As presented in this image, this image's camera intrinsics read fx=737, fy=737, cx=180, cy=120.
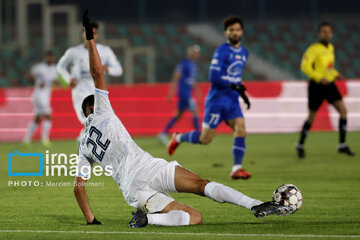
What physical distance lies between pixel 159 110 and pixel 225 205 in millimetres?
11162

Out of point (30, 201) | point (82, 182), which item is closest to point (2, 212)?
point (30, 201)

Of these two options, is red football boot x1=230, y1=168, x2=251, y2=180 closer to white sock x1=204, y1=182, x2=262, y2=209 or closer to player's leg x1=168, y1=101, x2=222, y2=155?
player's leg x1=168, y1=101, x2=222, y2=155

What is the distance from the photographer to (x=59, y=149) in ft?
50.5

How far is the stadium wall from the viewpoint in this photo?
59.3 ft

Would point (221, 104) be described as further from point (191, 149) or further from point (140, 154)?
point (191, 149)

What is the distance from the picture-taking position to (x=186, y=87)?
58.4ft

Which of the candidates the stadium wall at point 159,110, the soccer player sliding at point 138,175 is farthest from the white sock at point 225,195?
the stadium wall at point 159,110

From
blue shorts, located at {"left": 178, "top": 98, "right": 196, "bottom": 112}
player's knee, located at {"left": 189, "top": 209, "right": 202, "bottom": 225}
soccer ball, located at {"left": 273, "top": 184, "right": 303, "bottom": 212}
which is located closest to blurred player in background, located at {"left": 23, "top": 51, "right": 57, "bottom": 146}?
blue shorts, located at {"left": 178, "top": 98, "right": 196, "bottom": 112}

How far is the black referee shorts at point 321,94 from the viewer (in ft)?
40.7

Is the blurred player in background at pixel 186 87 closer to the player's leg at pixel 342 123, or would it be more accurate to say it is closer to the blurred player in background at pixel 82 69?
the player's leg at pixel 342 123

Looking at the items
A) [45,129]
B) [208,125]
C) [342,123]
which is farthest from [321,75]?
[45,129]

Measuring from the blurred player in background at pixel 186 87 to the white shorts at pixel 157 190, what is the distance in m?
9.91

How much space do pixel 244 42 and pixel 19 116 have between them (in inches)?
415

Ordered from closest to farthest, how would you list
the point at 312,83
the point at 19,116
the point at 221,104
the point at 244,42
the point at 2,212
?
the point at 2,212
the point at 221,104
the point at 312,83
the point at 19,116
the point at 244,42
